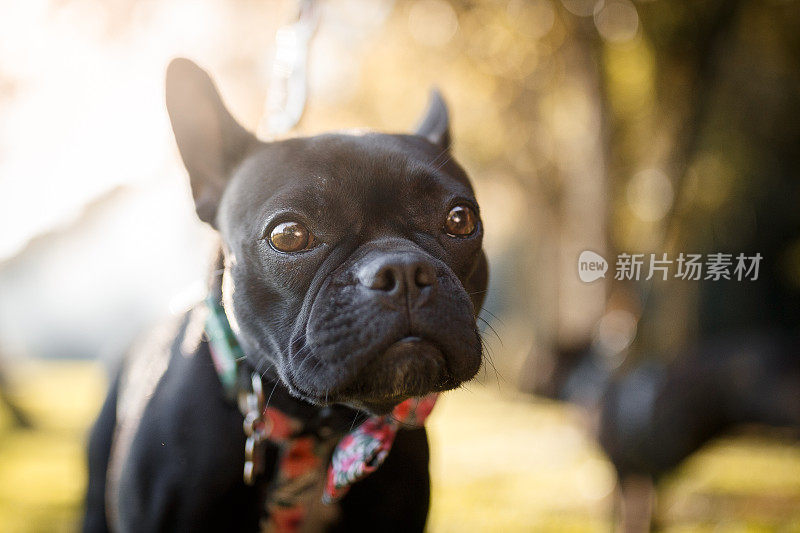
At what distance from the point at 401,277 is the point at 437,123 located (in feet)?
3.73

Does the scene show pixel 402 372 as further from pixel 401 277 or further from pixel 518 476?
pixel 518 476

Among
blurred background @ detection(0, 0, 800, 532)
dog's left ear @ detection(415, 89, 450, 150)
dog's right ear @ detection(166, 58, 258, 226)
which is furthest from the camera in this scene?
blurred background @ detection(0, 0, 800, 532)

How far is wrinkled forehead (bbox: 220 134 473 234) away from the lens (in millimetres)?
1680

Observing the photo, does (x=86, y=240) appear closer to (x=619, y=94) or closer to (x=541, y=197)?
(x=541, y=197)

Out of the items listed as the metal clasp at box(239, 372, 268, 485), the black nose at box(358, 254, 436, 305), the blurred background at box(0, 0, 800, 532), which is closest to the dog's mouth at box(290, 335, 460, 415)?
the black nose at box(358, 254, 436, 305)

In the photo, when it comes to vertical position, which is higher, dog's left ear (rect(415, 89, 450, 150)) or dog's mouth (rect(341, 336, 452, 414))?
dog's left ear (rect(415, 89, 450, 150))

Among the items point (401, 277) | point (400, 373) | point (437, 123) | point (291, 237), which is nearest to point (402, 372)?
point (400, 373)

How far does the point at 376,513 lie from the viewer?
6.28 feet

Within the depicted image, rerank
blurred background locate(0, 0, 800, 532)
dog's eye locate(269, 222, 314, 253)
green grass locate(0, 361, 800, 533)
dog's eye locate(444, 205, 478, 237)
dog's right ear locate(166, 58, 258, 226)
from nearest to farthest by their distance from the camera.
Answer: dog's eye locate(269, 222, 314, 253) < dog's eye locate(444, 205, 478, 237) < dog's right ear locate(166, 58, 258, 226) < blurred background locate(0, 0, 800, 532) < green grass locate(0, 361, 800, 533)

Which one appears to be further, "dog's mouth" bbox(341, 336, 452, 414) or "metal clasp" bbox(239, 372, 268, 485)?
"metal clasp" bbox(239, 372, 268, 485)

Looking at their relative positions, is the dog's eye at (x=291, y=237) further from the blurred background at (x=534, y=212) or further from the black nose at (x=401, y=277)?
the blurred background at (x=534, y=212)

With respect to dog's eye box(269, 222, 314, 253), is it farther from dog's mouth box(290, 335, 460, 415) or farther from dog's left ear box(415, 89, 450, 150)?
dog's left ear box(415, 89, 450, 150)

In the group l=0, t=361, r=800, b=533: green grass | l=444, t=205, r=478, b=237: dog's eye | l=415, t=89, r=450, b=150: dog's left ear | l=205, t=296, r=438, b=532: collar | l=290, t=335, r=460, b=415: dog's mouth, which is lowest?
l=0, t=361, r=800, b=533: green grass

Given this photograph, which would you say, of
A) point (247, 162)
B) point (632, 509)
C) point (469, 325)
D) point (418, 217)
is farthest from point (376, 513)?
point (632, 509)
